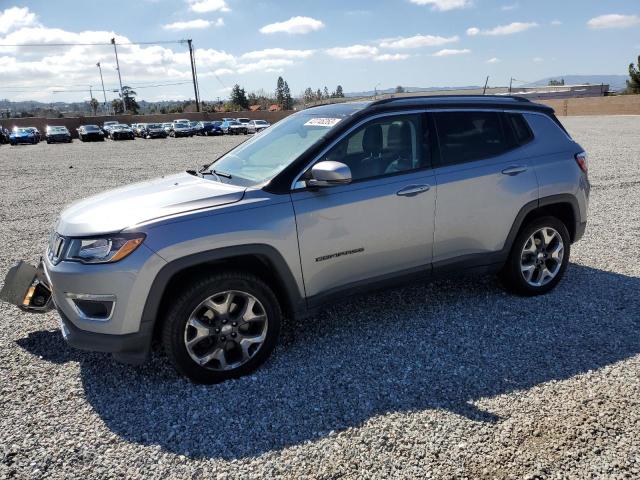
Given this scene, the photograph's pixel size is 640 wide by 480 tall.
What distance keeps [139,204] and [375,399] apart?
79.9 inches

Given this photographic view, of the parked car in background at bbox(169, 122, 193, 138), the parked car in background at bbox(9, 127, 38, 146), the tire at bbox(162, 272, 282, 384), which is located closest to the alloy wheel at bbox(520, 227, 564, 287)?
the tire at bbox(162, 272, 282, 384)

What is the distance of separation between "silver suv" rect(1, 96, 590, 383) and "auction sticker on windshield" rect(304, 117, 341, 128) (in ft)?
0.06

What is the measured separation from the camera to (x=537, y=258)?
452 cm

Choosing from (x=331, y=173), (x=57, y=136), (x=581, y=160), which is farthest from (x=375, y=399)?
(x=57, y=136)

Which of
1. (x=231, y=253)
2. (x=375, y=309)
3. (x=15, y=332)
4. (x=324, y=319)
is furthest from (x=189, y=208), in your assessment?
(x=15, y=332)

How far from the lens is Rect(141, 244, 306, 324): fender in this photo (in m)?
3.03

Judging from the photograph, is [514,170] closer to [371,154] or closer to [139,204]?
[371,154]

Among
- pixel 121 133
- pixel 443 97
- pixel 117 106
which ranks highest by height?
pixel 117 106

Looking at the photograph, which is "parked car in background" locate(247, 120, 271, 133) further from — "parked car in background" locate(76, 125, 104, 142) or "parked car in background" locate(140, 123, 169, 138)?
"parked car in background" locate(76, 125, 104, 142)

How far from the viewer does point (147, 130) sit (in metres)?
43.0

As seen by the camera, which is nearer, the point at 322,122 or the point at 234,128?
the point at 322,122

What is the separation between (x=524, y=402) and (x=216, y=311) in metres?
Answer: 2.05

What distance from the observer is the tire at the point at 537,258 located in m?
4.41

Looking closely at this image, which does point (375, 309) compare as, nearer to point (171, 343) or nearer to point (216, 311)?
point (216, 311)
